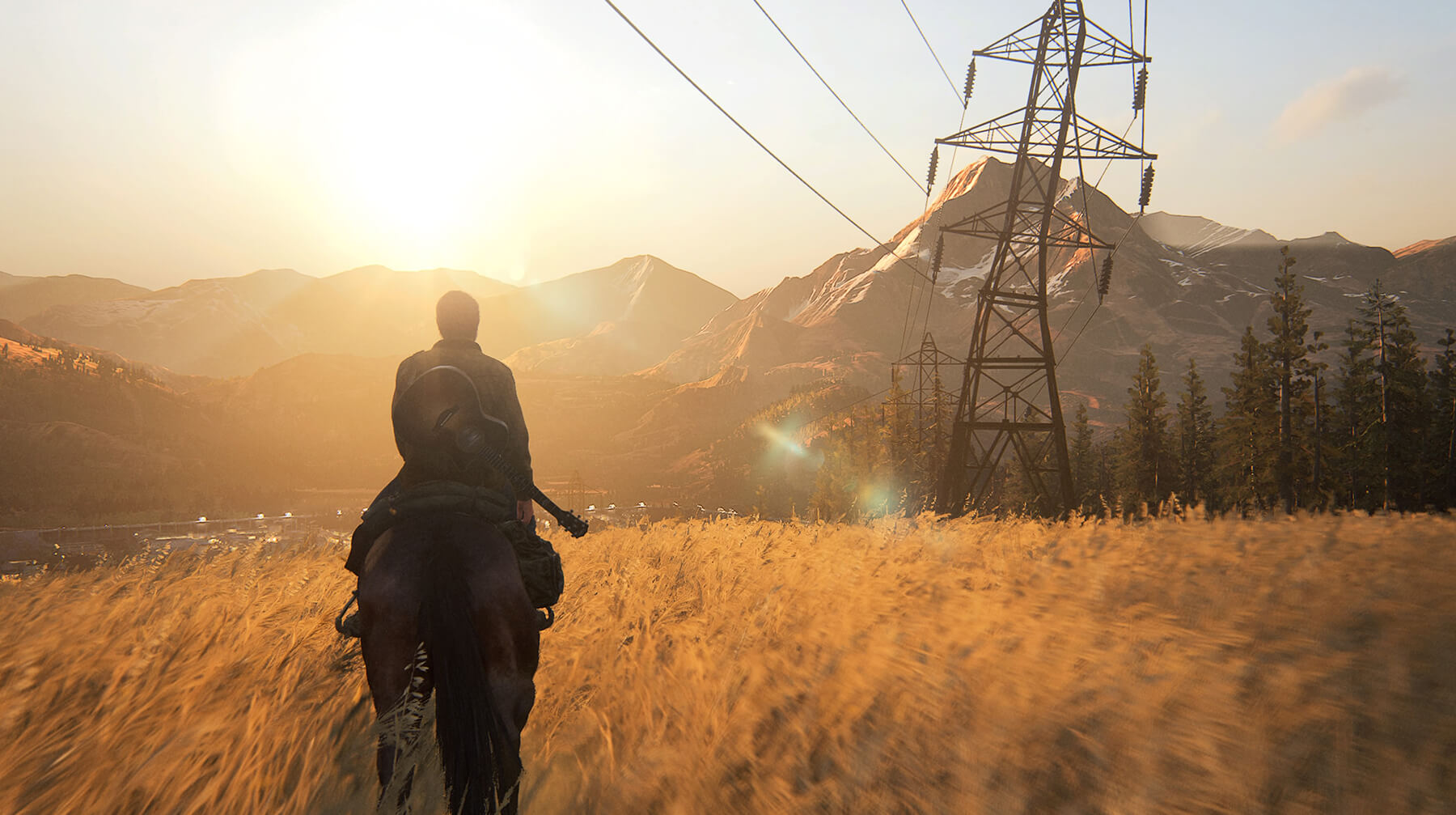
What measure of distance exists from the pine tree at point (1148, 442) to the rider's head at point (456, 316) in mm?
63639

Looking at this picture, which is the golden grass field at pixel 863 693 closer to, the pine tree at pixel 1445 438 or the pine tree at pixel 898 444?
the pine tree at pixel 898 444

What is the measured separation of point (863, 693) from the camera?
10.1ft

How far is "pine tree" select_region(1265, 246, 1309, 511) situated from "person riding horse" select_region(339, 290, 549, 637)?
168 ft

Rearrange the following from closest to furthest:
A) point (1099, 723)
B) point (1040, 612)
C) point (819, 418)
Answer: point (1099, 723) → point (1040, 612) → point (819, 418)

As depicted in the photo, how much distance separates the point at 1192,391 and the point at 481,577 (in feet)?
235

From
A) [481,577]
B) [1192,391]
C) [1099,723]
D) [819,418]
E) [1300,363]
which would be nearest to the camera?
[1099,723]

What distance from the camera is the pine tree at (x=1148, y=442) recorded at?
55312 millimetres

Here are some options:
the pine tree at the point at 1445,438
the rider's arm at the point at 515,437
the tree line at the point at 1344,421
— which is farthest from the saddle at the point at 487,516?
the pine tree at the point at 1445,438

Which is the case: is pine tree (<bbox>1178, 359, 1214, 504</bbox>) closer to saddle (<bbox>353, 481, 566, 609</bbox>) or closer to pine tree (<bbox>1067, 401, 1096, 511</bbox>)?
pine tree (<bbox>1067, 401, 1096, 511</bbox>)

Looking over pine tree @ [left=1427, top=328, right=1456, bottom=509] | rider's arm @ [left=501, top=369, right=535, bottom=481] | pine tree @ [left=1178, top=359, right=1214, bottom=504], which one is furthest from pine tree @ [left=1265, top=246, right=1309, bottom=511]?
rider's arm @ [left=501, top=369, right=535, bottom=481]

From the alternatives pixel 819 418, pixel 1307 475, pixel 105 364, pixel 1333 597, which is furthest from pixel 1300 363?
pixel 105 364

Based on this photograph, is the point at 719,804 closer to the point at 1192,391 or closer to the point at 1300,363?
the point at 1300,363

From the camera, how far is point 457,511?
136 inches

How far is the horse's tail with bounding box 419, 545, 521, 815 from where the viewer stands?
103 inches
